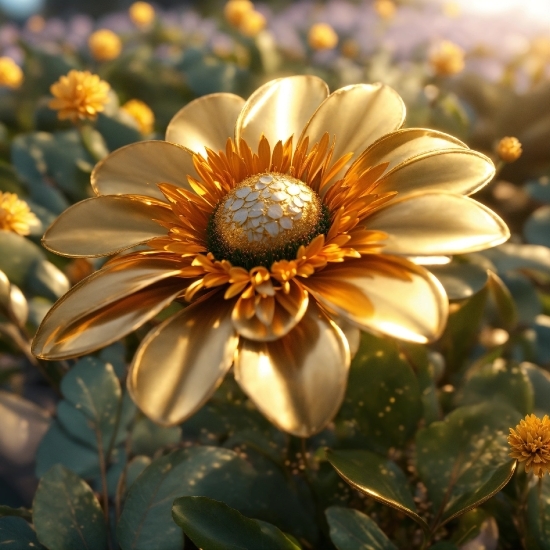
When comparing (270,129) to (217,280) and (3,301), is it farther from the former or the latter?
(3,301)

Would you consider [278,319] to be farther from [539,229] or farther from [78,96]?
[539,229]

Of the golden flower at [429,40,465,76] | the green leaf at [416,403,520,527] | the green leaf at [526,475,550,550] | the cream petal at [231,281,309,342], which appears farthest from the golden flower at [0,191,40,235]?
the golden flower at [429,40,465,76]

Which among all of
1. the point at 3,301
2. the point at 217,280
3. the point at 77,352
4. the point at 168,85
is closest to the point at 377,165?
the point at 217,280

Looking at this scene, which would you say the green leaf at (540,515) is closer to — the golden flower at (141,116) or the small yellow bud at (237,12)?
the golden flower at (141,116)

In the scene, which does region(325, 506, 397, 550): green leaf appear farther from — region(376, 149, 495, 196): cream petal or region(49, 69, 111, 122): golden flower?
region(49, 69, 111, 122): golden flower

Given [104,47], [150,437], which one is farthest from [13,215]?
[104,47]

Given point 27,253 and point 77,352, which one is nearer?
point 77,352

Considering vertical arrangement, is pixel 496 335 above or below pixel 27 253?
below
